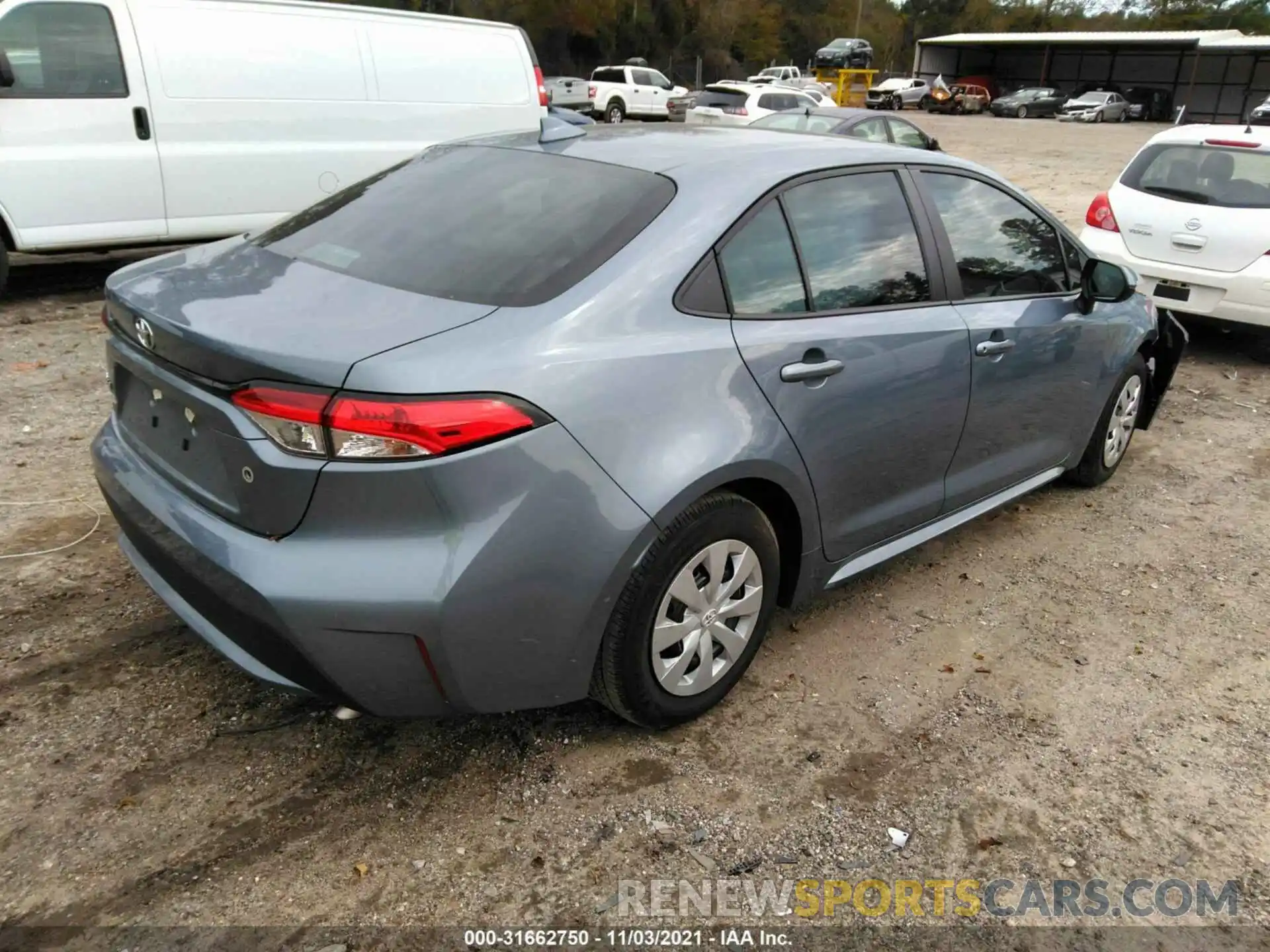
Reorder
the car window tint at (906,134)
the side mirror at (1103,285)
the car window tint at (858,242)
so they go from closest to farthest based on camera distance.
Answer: the car window tint at (858,242)
the side mirror at (1103,285)
the car window tint at (906,134)

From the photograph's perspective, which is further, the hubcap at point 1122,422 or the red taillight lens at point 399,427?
the hubcap at point 1122,422

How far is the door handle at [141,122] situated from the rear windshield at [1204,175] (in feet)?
23.8

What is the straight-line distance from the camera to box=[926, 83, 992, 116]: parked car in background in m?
46.6

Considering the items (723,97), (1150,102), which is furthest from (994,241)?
(1150,102)

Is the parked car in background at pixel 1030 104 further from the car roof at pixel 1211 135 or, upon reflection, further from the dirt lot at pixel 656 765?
the dirt lot at pixel 656 765

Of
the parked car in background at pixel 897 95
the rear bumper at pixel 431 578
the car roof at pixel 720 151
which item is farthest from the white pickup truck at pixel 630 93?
the rear bumper at pixel 431 578

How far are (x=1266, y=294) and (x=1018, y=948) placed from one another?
5.83m

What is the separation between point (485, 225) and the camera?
275cm

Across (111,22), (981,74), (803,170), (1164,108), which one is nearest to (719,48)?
(981,74)

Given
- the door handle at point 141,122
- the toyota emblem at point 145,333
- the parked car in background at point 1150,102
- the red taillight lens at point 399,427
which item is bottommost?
the parked car in background at point 1150,102

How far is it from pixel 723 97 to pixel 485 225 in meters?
19.0

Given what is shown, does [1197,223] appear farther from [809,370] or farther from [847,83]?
[847,83]

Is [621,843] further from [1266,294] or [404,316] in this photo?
[1266,294]

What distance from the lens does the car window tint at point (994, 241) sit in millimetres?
3479
